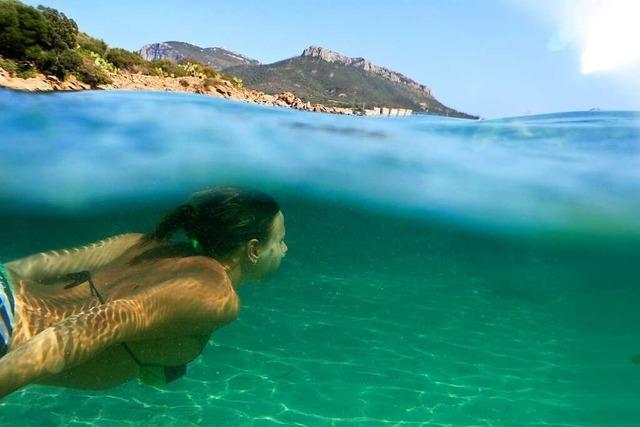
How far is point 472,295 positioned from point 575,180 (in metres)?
10.1

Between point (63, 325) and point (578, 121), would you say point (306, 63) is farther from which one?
point (63, 325)

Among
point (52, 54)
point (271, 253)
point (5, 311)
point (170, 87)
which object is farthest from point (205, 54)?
point (5, 311)

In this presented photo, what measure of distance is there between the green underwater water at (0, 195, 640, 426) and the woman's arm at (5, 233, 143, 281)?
233 inches

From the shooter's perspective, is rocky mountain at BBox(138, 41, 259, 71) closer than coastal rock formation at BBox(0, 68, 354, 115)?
No

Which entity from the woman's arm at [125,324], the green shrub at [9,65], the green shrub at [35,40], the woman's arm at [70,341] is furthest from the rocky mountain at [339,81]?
the woman's arm at [70,341]

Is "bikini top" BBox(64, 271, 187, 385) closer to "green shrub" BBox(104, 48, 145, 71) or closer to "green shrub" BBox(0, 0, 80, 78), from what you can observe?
"green shrub" BBox(0, 0, 80, 78)

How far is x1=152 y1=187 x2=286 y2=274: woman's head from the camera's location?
9.66ft


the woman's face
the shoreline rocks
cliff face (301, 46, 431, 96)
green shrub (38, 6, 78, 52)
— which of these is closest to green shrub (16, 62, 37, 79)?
the shoreline rocks

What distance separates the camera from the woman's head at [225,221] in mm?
2943

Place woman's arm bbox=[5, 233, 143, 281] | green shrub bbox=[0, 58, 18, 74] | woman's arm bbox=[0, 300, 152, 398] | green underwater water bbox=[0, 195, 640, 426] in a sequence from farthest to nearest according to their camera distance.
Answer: green shrub bbox=[0, 58, 18, 74] < green underwater water bbox=[0, 195, 640, 426] < woman's arm bbox=[5, 233, 143, 281] < woman's arm bbox=[0, 300, 152, 398]

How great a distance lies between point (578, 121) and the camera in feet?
37.0

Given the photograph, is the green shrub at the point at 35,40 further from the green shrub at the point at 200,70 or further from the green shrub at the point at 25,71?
the green shrub at the point at 200,70

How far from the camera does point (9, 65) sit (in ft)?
59.5

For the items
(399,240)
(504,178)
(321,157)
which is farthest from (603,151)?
(399,240)
